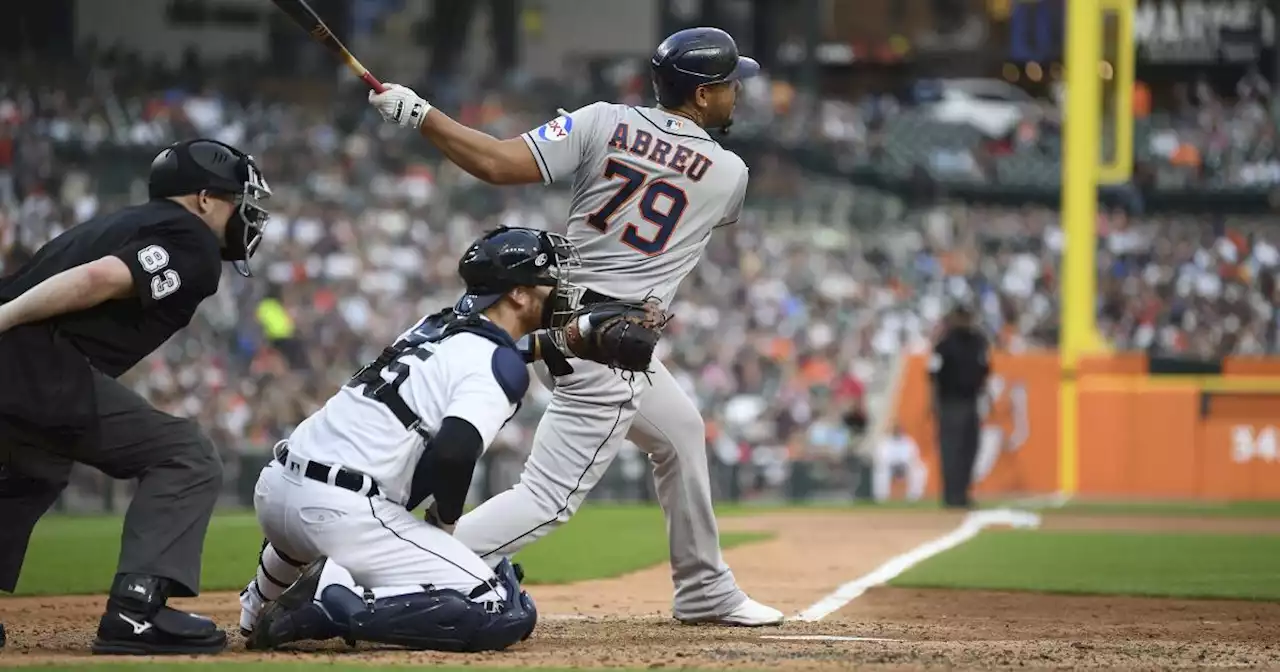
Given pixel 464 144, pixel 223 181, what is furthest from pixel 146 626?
pixel 464 144

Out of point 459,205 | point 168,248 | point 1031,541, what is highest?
point 459,205

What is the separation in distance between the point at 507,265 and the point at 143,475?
131 centimetres

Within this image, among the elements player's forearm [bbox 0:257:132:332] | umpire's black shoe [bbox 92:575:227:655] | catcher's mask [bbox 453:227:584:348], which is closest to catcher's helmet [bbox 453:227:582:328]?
catcher's mask [bbox 453:227:584:348]

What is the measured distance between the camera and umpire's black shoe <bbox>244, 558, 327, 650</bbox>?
5.24 metres

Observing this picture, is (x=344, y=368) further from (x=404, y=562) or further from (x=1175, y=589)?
(x=404, y=562)

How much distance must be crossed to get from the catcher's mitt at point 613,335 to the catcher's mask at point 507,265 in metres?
0.13

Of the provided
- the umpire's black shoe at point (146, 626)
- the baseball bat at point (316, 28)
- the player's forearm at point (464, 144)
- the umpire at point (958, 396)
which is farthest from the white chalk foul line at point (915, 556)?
the baseball bat at point (316, 28)

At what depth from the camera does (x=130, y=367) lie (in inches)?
212

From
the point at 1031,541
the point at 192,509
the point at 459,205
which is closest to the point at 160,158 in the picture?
the point at 192,509

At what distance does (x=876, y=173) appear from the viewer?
1112 inches

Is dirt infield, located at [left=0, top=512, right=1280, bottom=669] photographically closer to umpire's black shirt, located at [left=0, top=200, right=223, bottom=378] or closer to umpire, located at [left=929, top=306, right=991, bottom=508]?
umpire's black shirt, located at [left=0, top=200, right=223, bottom=378]

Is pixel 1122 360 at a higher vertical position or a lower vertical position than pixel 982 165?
lower

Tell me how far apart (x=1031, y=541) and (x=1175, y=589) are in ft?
9.65

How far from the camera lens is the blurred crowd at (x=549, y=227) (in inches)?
770
